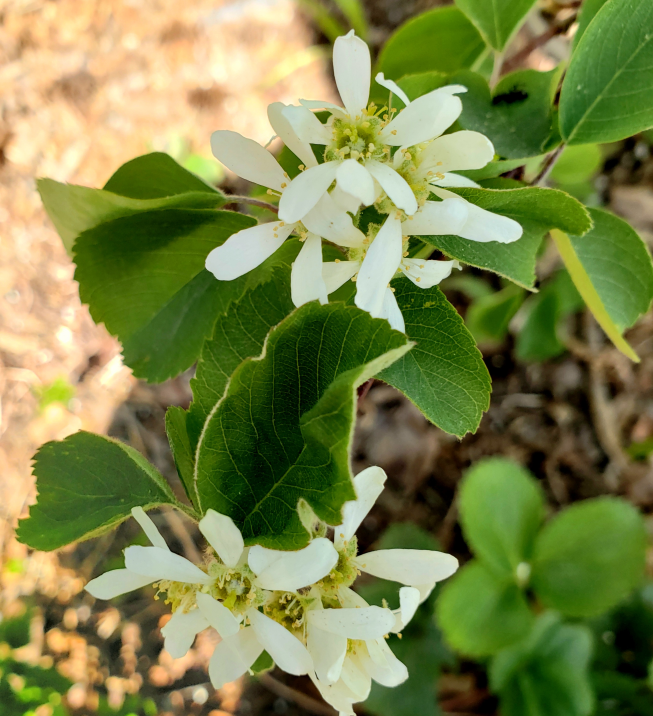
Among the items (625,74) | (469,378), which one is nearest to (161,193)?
(469,378)

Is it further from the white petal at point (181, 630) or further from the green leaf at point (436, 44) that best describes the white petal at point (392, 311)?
the green leaf at point (436, 44)

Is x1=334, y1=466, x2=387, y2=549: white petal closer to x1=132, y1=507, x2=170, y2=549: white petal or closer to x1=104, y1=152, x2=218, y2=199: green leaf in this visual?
x1=132, y1=507, x2=170, y2=549: white petal

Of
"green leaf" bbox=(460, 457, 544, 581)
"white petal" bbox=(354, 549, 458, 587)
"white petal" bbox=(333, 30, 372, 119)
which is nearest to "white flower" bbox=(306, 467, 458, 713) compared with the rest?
"white petal" bbox=(354, 549, 458, 587)

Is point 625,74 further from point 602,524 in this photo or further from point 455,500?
point 455,500

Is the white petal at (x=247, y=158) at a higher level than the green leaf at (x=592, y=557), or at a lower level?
higher

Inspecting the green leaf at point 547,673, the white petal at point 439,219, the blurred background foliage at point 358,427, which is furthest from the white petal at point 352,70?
the green leaf at point 547,673

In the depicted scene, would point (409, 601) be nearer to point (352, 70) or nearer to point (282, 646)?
point (282, 646)
